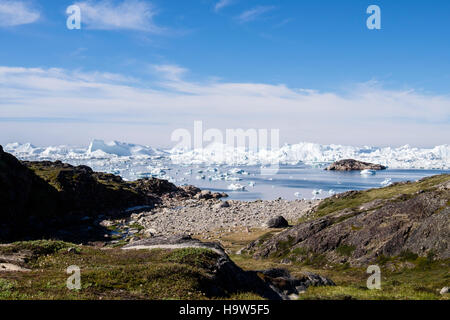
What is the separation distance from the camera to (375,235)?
34844 millimetres

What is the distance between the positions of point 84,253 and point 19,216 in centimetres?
5076

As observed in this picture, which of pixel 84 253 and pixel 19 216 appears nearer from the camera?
pixel 84 253

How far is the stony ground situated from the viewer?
229ft

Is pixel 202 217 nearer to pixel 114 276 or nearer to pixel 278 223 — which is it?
pixel 278 223

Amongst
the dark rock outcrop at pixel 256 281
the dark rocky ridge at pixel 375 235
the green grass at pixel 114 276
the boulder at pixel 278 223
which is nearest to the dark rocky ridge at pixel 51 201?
the boulder at pixel 278 223

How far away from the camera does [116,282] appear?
532 inches

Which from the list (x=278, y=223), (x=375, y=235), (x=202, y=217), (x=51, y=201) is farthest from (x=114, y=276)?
(x=202, y=217)

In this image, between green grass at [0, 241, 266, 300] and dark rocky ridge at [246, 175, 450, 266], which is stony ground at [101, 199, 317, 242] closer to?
dark rocky ridge at [246, 175, 450, 266]

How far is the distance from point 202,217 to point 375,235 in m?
55.6

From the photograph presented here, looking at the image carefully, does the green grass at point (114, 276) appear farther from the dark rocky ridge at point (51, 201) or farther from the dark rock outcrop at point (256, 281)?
the dark rocky ridge at point (51, 201)
